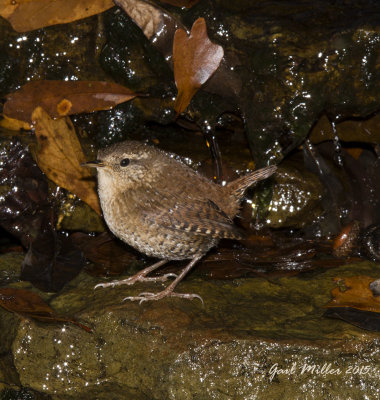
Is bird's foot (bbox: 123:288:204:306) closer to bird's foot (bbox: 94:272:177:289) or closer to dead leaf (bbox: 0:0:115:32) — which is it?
bird's foot (bbox: 94:272:177:289)

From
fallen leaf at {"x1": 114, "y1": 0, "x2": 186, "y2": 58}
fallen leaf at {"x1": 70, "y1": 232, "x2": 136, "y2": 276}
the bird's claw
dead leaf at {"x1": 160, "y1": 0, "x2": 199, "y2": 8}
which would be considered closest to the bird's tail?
the bird's claw

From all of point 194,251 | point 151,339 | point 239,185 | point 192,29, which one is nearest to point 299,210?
point 239,185

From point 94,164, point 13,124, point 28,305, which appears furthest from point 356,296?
point 13,124

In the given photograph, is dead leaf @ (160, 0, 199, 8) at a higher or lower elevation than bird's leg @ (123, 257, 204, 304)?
higher

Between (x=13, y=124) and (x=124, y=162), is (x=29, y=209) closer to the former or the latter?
(x=13, y=124)

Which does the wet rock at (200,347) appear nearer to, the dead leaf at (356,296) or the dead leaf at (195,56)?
the dead leaf at (356,296)

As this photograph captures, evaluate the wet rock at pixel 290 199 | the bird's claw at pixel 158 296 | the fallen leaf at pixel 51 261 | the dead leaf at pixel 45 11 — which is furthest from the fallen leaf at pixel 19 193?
the wet rock at pixel 290 199
